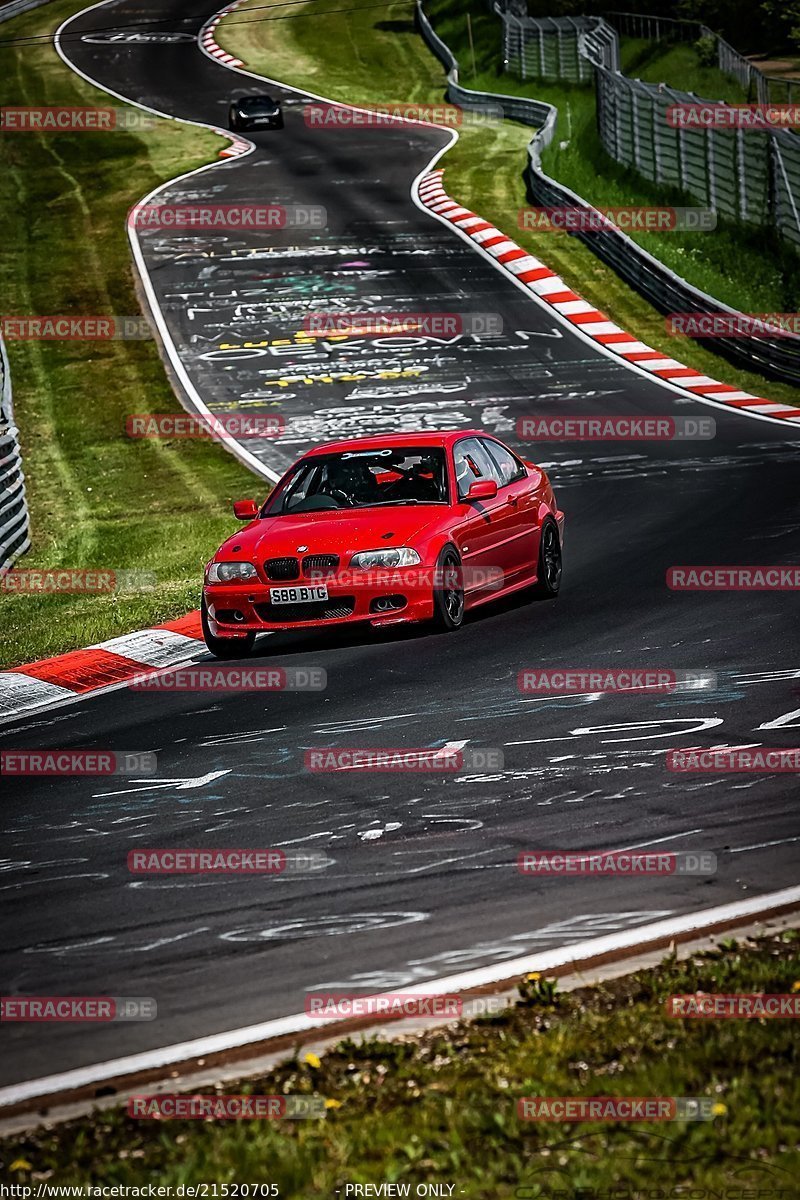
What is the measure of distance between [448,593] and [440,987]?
23.0 feet

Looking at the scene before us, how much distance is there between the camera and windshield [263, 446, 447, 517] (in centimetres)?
1280

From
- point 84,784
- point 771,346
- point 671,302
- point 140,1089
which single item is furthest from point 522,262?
point 140,1089

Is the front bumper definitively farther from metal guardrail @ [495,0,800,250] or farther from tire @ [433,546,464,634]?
metal guardrail @ [495,0,800,250]

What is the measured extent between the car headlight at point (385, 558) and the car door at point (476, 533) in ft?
1.93

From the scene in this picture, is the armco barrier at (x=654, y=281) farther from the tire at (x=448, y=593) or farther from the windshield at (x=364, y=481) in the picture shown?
the tire at (x=448, y=593)

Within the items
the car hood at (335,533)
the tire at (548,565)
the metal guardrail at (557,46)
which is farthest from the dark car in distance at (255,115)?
the car hood at (335,533)

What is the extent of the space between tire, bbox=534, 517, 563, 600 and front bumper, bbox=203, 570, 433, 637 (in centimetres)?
177

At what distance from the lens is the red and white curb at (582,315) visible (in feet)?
79.0

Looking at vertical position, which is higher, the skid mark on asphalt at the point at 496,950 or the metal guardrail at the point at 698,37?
the metal guardrail at the point at 698,37

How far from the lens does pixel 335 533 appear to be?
12.1 metres

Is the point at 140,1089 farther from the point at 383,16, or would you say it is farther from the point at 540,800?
the point at 383,16

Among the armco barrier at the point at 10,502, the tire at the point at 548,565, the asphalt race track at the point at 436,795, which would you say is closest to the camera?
the asphalt race track at the point at 436,795

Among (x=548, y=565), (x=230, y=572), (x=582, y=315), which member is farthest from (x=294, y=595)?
(x=582, y=315)

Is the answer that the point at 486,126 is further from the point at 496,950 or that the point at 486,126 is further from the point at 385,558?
the point at 496,950
